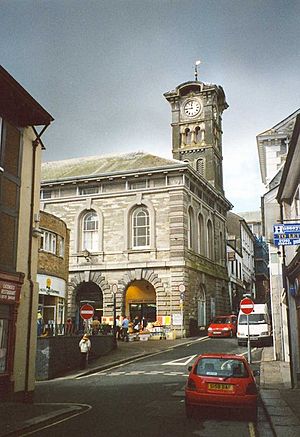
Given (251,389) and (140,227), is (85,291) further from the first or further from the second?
(251,389)

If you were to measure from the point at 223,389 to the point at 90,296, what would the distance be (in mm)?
30720

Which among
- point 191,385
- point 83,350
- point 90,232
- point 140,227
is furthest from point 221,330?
point 191,385

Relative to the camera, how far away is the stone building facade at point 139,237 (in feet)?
122

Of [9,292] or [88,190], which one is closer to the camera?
[9,292]

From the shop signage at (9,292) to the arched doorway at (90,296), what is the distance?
27327 mm

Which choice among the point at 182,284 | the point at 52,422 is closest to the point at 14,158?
the point at 52,422

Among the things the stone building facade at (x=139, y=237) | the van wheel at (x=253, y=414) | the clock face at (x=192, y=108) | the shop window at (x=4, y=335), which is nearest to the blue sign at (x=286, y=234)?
the van wheel at (x=253, y=414)

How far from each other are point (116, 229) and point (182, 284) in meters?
7.38

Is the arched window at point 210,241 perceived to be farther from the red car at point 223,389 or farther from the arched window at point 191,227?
the red car at point 223,389

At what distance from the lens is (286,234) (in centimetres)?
1242

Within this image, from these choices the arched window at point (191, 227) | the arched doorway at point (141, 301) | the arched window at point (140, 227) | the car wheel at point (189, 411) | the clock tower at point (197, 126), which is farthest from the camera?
the clock tower at point (197, 126)

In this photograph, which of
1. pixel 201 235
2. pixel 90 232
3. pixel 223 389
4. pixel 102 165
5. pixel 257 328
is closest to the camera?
pixel 223 389

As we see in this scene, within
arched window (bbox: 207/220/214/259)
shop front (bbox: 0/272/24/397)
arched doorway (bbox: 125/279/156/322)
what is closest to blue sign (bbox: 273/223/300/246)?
shop front (bbox: 0/272/24/397)

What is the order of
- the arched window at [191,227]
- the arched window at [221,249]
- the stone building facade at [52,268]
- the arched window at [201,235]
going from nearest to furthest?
the stone building facade at [52,268]
the arched window at [191,227]
the arched window at [201,235]
the arched window at [221,249]
